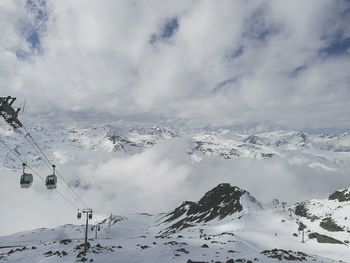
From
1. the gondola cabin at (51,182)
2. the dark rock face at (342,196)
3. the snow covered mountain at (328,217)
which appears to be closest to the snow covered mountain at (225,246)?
the dark rock face at (342,196)

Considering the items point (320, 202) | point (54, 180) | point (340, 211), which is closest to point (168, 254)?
point (54, 180)

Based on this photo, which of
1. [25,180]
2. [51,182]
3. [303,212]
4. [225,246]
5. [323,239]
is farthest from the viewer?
[303,212]

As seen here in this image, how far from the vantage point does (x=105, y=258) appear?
50.7 m

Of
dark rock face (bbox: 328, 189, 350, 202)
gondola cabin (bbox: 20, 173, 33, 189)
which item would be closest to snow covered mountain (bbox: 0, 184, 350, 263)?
dark rock face (bbox: 328, 189, 350, 202)

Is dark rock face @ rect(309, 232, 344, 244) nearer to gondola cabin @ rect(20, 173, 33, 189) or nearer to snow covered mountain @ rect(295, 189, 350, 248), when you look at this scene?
snow covered mountain @ rect(295, 189, 350, 248)

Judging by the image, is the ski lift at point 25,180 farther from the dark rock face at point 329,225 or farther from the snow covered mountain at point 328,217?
the dark rock face at point 329,225

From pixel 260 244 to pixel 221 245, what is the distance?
114ft

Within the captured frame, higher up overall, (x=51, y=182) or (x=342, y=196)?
(x=342, y=196)

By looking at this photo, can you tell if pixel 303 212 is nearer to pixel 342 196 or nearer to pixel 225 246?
pixel 342 196

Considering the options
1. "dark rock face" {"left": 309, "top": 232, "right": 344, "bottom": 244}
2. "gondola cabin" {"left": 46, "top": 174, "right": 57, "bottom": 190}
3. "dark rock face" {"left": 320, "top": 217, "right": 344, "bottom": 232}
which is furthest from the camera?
"dark rock face" {"left": 320, "top": 217, "right": 344, "bottom": 232}

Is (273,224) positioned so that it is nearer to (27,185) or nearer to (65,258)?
(65,258)

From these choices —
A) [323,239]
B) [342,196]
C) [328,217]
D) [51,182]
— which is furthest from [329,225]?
[51,182]

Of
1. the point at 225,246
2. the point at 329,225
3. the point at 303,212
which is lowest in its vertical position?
the point at 225,246

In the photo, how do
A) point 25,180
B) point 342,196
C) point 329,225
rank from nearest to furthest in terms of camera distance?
1. point 25,180
2. point 329,225
3. point 342,196
